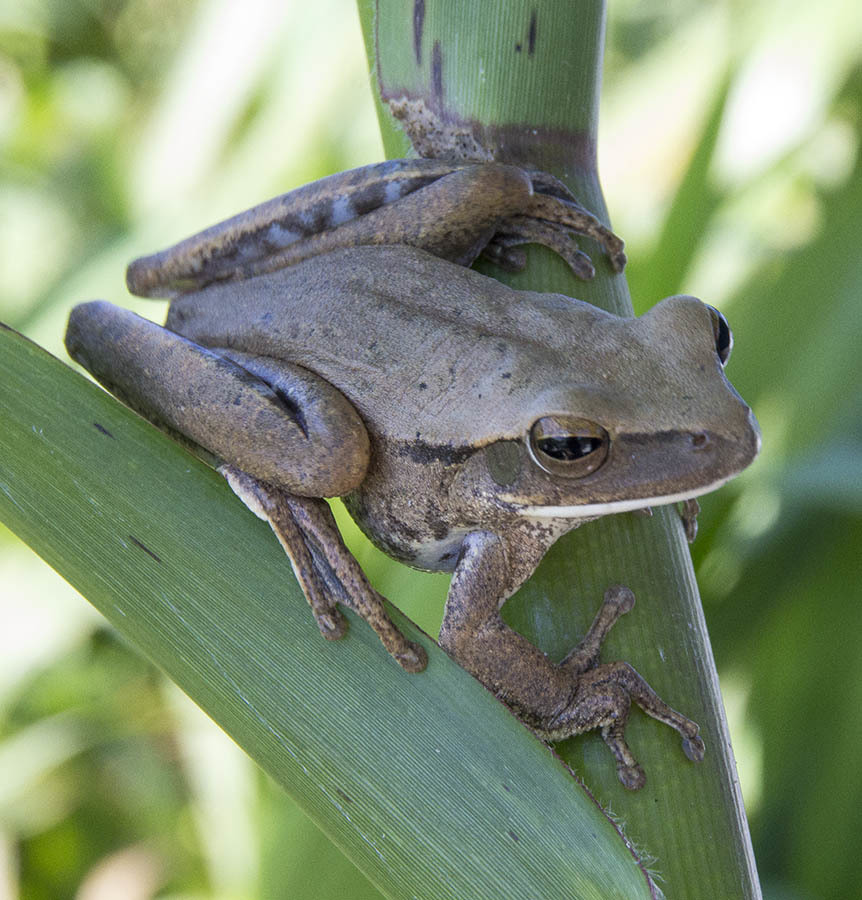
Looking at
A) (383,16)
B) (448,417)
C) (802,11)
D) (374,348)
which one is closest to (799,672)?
(448,417)

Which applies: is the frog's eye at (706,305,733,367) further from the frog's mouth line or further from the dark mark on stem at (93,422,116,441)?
the dark mark on stem at (93,422,116,441)

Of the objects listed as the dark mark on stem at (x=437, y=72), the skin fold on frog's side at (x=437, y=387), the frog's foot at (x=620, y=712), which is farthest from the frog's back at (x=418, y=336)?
the frog's foot at (x=620, y=712)

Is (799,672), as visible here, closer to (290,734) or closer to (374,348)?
(374,348)

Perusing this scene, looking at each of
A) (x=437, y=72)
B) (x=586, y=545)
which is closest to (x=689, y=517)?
(x=586, y=545)

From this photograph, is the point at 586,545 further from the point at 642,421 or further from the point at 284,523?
the point at 284,523

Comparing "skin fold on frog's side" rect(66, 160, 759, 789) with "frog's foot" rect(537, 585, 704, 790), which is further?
"skin fold on frog's side" rect(66, 160, 759, 789)

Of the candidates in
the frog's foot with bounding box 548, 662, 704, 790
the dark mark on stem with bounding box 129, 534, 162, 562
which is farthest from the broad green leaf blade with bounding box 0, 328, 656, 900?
the frog's foot with bounding box 548, 662, 704, 790
